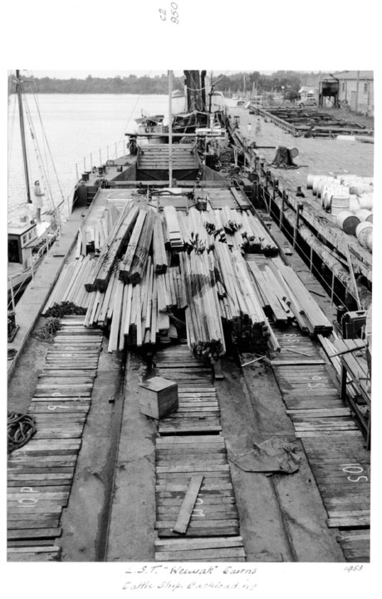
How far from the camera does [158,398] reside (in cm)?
921

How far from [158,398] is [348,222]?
34.8 feet

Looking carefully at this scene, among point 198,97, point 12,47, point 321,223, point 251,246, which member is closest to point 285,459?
point 12,47

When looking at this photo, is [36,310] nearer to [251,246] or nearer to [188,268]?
[188,268]

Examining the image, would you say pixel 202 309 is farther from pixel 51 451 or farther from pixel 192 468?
pixel 51 451

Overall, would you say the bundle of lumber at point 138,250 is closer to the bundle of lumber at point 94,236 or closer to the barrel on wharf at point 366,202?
the bundle of lumber at point 94,236

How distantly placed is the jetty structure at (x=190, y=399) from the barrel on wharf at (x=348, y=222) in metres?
0.07

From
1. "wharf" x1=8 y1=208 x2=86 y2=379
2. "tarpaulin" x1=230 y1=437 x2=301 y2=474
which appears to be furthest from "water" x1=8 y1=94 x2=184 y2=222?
"tarpaulin" x1=230 y1=437 x2=301 y2=474

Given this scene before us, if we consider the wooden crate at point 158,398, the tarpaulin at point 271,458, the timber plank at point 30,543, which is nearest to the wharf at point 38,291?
the wooden crate at point 158,398

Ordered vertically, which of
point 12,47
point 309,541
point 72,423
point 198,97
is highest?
point 198,97

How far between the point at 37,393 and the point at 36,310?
3602 mm

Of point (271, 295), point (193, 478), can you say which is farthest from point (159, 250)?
point (193, 478)

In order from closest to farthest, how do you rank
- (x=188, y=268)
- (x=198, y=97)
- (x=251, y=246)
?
1. (x=188, y=268)
2. (x=251, y=246)
3. (x=198, y=97)

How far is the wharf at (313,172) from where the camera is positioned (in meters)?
17.2

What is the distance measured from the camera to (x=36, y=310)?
1330 cm
